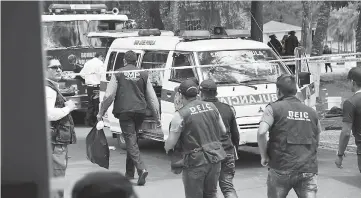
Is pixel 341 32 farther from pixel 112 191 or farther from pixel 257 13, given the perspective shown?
pixel 112 191

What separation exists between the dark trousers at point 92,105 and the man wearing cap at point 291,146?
8.98 metres

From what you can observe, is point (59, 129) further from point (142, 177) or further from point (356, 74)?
point (356, 74)

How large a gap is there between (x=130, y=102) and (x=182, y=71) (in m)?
1.72

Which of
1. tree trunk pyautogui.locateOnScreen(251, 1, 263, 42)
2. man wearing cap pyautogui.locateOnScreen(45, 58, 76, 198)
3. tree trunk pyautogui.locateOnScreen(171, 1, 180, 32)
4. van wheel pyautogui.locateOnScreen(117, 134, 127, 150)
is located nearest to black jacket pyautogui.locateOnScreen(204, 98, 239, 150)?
man wearing cap pyautogui.locateOnScreen(45, 58, 76, 198)

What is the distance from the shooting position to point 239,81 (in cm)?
973

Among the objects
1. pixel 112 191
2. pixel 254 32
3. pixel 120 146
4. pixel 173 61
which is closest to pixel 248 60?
pixel 173 61


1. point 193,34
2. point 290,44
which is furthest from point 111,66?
point 290,44

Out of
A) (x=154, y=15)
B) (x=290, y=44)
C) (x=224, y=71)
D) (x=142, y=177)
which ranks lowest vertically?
(x=142, y=177)

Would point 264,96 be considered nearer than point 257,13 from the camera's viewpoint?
Yes

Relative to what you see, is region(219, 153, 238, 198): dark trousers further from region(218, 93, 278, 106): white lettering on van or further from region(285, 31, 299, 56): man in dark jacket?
region(285, 31, 299, 56): man in dark jacket

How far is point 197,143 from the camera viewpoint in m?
5.59

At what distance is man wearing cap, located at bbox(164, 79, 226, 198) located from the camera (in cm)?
554

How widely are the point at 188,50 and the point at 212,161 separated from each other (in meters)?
4.71

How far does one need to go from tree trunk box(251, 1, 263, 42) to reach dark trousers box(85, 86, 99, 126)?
454 cm
